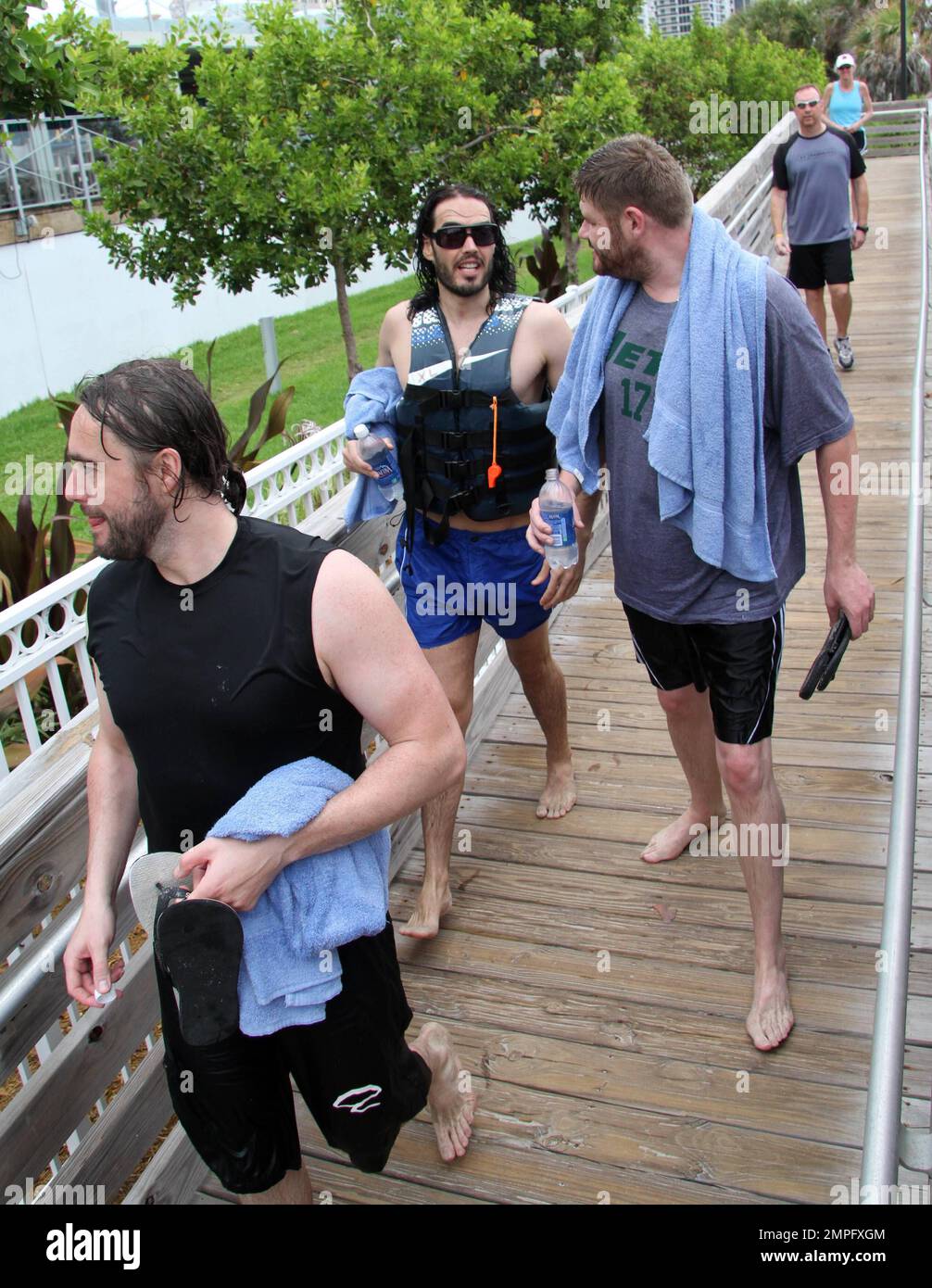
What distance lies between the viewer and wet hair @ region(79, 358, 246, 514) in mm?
1885

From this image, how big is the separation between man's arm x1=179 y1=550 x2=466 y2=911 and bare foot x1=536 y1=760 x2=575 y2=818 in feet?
6.24

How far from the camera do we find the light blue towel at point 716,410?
102 inches

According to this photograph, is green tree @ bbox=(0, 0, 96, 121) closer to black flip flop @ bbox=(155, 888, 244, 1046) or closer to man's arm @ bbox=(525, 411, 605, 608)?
man's arm @ bbox=(525, 411, 605, 608)

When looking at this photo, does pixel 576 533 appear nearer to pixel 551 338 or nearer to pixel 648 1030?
pixel 551 338

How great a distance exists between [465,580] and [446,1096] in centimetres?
136

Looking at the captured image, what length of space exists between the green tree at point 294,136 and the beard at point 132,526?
840cm

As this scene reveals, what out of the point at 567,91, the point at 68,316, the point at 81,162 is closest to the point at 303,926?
the point at 567,91

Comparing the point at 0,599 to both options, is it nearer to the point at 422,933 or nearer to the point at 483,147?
the point at 422,933

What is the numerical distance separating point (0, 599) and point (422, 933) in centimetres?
261

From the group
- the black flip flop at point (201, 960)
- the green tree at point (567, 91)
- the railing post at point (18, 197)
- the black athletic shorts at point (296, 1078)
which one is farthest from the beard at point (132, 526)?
the railing post at point (18, 197)

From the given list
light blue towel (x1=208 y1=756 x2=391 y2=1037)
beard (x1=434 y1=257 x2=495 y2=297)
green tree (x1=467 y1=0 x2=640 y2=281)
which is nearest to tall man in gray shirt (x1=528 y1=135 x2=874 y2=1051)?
beard (x1=434 y1=257 x2=495 y2=297)

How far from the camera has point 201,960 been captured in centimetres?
188

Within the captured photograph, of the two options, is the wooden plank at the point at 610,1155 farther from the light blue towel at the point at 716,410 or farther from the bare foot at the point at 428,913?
the light blue towel at the point at 716,410
